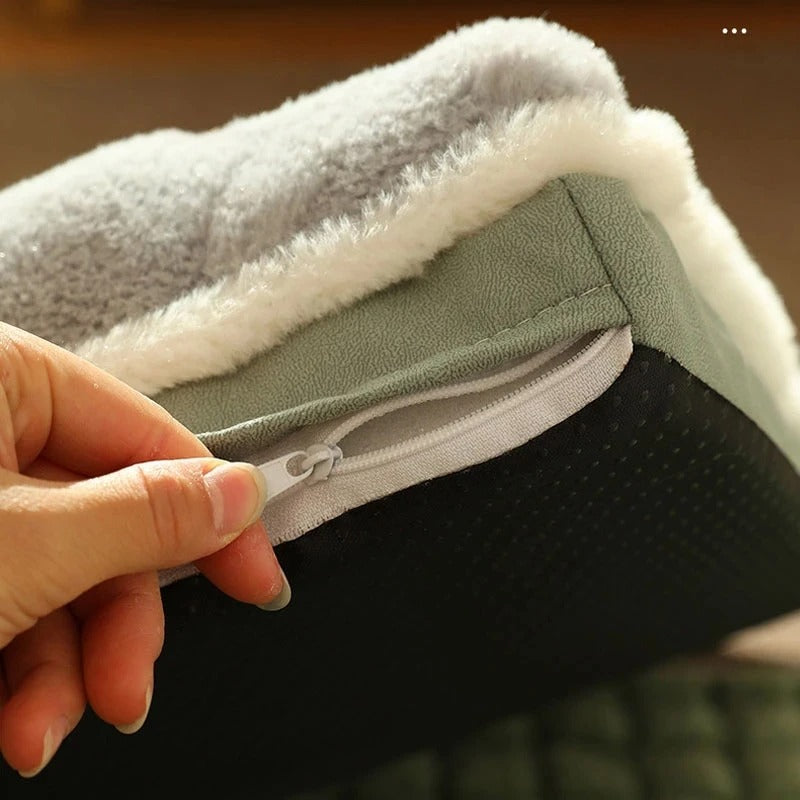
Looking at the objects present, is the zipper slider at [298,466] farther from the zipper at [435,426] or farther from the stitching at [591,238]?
the stitching at [591,238]

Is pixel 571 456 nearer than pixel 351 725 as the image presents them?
Yes

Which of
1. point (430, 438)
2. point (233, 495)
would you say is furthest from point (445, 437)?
point (233, 495)

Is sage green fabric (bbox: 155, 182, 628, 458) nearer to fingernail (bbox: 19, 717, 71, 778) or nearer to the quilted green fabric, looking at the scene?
fingernail (bbox: 19, 717, 71, 778)

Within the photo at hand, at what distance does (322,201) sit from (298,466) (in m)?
0.14

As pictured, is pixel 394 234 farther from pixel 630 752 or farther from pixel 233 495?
pixel 630 752

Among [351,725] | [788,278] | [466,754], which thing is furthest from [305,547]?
[788,278]

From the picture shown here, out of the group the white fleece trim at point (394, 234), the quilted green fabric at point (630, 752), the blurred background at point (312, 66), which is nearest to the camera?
the white fleece trim at point (394, 234)

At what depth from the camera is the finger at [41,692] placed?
399mm

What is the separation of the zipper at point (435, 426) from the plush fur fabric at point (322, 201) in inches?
2.6

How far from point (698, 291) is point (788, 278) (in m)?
0.67

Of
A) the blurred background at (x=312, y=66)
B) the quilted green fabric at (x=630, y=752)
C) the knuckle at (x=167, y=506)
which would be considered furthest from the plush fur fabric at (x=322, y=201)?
the blurred background at (x=312, y=66)

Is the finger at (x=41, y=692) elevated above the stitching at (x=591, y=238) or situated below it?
below

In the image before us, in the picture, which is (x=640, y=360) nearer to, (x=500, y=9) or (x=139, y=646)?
(x=139, y=646)

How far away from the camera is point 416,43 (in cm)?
123
